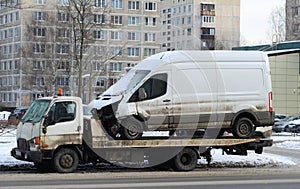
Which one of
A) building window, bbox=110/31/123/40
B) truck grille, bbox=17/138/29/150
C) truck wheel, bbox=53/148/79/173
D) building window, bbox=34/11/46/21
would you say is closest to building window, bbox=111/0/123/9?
building window, bbox=110/31/123/40

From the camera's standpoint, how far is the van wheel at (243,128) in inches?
814

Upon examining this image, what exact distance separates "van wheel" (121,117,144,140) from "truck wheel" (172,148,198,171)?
1458 millimetres

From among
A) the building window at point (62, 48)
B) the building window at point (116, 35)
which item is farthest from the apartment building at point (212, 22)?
the building window at point (62, 48)

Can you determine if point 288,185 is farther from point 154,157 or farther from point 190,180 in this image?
point 154,157

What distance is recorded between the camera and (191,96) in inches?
790

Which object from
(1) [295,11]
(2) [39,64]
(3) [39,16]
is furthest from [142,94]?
(1) [295,11]

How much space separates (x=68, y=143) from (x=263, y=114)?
637 centimetres

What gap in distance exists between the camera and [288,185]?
16.2m

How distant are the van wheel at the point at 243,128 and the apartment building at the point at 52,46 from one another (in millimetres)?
47316

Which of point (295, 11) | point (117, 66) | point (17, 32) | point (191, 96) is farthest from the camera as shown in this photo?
point (295, 11)

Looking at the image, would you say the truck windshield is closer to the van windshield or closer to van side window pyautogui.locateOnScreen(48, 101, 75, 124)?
van side window pyautogui.locateOnScreen(48, 101, 75, 124)

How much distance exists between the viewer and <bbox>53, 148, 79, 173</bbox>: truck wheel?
62.6 ft

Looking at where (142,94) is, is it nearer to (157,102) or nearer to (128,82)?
(157,102)

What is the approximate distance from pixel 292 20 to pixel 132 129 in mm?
98641
